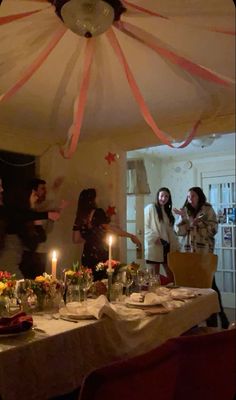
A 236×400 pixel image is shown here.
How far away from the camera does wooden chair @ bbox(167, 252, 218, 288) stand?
7.09ft

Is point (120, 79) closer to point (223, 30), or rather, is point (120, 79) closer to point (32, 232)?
point (223, 30)

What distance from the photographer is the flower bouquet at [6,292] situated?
1.19m

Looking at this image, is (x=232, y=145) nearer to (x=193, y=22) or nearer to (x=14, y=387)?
(x=193, y=22)

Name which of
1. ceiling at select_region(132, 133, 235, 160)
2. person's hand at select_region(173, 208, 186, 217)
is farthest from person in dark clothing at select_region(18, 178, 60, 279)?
person's hand at select_region(173, 208, 186, 217)

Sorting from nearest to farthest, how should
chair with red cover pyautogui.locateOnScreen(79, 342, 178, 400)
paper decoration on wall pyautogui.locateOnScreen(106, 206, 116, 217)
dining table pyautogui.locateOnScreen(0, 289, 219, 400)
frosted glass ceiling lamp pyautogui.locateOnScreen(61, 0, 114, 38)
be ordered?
1. chair with red cover pyautogui.locateOnScreen(79, 342, 178, 400)
2. dining table pyautogui.locateOnScreen(0, 289, 219, 400)
3. frosted glass ceiling lamp pyautogui.locateOnScreen(61, 0, 114, 38)
4. paper decoration on wall pyautogui.locateOnScreen(106, 206, 116, 217)

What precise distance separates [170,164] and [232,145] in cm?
45

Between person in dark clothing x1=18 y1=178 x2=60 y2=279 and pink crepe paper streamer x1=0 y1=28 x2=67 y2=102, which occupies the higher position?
pink crepe paper streamer x1=0 y1=28 x2=67 y2=102

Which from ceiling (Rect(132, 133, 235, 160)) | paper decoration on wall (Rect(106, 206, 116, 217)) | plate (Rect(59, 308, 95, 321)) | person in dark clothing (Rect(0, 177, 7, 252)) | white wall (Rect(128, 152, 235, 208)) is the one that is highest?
ceiling (Rect(132, 133, 235, 160))

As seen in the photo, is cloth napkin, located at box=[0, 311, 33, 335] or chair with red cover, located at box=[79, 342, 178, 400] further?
cloth napkin, located at box=[0, 311, 33, 335]

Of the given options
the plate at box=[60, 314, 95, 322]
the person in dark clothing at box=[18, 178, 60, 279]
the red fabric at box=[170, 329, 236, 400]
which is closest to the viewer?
the red fabric at box=[170, 329, 236, 400]

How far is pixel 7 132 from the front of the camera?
4.83 ft

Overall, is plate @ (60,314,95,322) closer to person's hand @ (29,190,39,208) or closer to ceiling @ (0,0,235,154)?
person's hand @ (29,190,39,208)

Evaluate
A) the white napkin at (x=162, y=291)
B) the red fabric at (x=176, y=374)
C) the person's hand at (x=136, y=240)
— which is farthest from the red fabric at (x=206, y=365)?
the person's hand at (x=136, y=240)

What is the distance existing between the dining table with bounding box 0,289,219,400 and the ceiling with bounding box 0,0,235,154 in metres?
0.81
